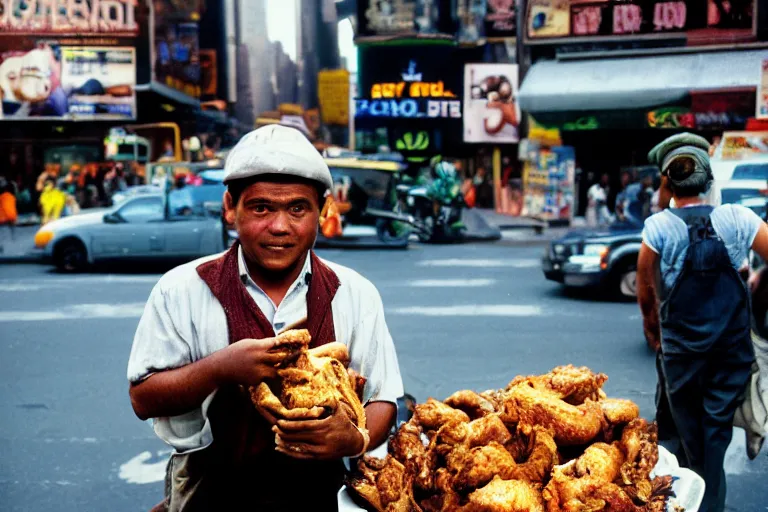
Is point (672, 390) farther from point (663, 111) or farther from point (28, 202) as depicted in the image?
point (28, 202)

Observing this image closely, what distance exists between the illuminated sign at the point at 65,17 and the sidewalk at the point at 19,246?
7671 millimetres

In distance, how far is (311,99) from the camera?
8481 centimetres

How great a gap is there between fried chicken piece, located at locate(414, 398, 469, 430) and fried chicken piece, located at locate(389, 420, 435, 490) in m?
0.08

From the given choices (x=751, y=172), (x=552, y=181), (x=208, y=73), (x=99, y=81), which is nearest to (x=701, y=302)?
(x=751, y=172)

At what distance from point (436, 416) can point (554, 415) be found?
1.15ft

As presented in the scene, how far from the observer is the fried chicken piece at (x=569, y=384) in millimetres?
2768

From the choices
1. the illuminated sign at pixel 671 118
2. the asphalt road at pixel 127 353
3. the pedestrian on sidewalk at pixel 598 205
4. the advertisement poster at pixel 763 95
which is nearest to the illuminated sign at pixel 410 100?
the pedestrian on sidewalk at pixel 598 205

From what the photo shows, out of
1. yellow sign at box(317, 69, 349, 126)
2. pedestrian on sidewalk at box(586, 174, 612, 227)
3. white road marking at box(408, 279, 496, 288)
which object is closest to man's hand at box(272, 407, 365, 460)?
white road marking at box(408, 279, 496, 288)

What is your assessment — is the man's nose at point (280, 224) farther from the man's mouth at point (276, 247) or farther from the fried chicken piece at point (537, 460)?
the fried chicken piece at point (537, 460)

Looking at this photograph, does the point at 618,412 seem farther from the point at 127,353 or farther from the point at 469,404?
the point at 127,353

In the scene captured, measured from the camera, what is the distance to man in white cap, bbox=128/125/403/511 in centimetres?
207

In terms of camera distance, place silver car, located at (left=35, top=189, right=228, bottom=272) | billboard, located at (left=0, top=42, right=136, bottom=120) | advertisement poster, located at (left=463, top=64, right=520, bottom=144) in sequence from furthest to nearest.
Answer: advertisement poster, located at (left=463, top=64, right=520, bottom=144)
billboard, located at (left=0, top=42, right=136, bottom=120)
silver car, located at (left=35, top=189, right=228, bottom=272)

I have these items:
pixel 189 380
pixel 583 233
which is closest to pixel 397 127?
pixel 583 233

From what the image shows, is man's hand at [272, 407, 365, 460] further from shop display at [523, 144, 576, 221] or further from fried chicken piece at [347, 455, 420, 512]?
shop display at [523, 144, 576, 221]
